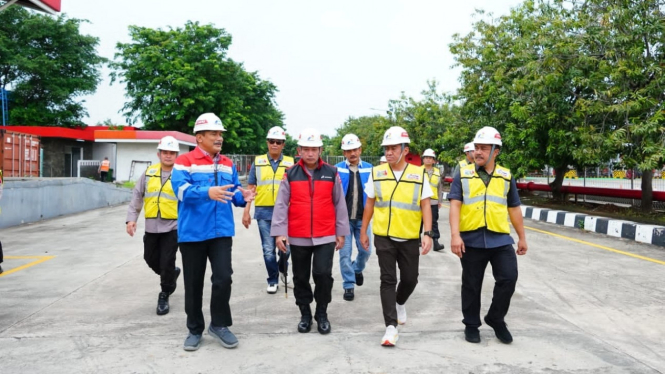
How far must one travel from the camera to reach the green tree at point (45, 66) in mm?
36938

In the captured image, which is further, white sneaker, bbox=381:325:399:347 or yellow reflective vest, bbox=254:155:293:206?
yellow reflective vest, bbox=254:155:293:206

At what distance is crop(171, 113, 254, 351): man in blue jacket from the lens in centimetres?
432

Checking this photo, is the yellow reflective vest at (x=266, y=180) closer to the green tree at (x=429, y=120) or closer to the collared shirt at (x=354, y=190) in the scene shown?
the collared shirt at (x=354, y=190)

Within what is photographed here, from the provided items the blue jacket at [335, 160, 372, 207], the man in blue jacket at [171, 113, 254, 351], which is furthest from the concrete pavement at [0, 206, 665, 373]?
A: the blue jacket at [335, 160, 372, 207]

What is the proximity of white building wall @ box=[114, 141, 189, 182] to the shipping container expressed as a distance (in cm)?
1084

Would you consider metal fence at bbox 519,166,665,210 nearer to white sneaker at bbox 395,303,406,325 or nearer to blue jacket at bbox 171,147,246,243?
white sneaker at bbox 395,303,406,325

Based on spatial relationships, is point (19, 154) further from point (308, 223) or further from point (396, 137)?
point (396, 137)

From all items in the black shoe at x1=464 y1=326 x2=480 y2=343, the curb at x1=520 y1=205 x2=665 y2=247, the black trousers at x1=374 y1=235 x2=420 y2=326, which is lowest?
the black shoe at x1=464 y1=326 x2=480 y2=343

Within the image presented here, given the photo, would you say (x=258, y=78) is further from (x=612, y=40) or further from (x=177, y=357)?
(x=177, y=357)

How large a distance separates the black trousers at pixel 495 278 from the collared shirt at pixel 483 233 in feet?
0.18

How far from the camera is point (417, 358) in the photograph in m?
4.05

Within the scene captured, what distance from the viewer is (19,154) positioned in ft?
66.0

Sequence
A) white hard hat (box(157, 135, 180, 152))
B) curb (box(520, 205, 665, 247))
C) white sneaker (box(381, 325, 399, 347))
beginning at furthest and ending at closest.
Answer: curb (box(520, 205, 665, 247)) → white hard hat (box(157, 135, 180, 152)) → white sneaker (box(381, 325, 399, 347))

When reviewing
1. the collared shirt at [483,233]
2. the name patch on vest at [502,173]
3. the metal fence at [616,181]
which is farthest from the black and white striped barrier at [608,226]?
the name patch on vest at [502,173]
